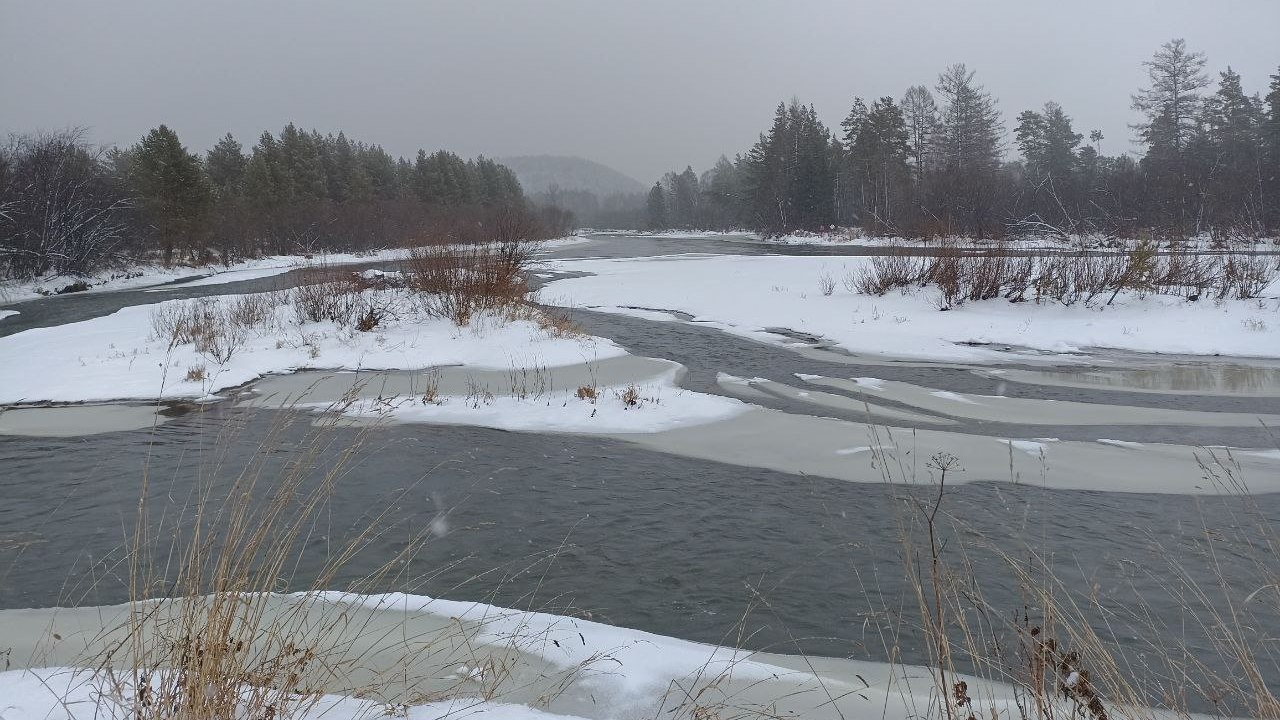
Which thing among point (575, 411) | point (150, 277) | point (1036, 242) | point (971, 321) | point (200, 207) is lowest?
point (575, 411)

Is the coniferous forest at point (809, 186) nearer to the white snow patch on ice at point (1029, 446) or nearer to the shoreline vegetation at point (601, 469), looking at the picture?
the shoreline vegetation at point (601, 469)

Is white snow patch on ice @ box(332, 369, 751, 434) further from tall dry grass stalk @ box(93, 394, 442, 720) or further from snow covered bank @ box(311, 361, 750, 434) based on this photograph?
tall dry grass stalk @ box(93, 394, 442, 720)

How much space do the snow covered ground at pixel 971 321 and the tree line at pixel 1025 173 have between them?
1497cm

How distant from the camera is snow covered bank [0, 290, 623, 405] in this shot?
11102 mm

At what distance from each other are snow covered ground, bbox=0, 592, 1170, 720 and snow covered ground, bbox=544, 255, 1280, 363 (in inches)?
400

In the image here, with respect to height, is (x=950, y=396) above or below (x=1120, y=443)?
above

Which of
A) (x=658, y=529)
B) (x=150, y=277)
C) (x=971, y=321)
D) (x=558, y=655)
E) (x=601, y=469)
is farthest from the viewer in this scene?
(x=150, y=277)

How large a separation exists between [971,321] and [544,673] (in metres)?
14.9

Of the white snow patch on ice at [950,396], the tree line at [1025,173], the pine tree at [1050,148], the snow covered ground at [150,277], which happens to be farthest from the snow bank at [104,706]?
the pine tree at [1050,148]

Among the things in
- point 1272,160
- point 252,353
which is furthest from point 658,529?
point 1272,160

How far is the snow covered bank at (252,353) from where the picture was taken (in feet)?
36.4

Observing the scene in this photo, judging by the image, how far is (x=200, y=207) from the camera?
40719 millimetres

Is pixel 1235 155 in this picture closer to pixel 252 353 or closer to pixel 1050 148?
pixel 1050 148

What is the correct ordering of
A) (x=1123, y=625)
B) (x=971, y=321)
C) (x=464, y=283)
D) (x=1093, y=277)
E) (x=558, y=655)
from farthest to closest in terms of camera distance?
(x=1093, y=277), (x=464, y=283), (x=971, y=321), (x=1123, y=625), (x=558, y=655)
